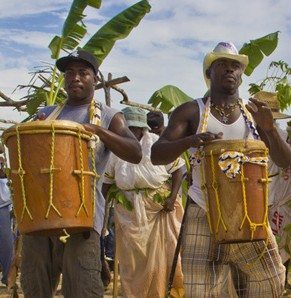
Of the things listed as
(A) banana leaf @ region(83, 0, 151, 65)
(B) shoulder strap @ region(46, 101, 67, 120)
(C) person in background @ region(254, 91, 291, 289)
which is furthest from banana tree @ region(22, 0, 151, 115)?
(B) shoulder strap @ region(46, 101, 67, 120)

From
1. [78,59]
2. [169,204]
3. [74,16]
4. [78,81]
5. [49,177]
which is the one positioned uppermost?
[74,16]

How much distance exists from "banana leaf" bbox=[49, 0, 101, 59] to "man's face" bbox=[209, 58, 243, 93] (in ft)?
16.1

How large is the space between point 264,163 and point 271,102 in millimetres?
3313

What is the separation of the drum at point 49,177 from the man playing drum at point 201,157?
626 millimetres

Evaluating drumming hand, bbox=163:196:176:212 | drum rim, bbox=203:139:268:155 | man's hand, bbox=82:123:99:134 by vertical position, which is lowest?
drumming hand, bbox=163:196:176:212

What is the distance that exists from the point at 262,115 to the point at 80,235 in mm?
1225

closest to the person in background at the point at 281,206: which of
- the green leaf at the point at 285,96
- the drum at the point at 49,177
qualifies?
the green leaf at the point at 285,96

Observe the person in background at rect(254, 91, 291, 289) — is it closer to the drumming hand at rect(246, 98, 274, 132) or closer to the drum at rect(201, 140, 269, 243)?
the drumming hand at rect(246, 98, 274, 132)

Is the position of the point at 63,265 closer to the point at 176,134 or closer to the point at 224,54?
the point at 176,134

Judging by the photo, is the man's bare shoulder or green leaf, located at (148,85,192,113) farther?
green leaf, located at (148,85,192,113)

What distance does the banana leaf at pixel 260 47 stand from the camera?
9.74m

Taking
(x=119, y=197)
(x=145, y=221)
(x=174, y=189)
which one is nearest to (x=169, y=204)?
(x=174, y=189)

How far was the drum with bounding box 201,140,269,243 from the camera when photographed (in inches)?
163

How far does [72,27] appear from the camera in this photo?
9430 mm
